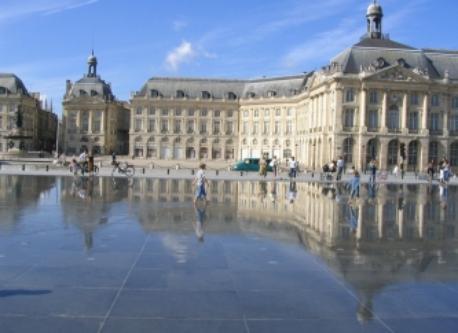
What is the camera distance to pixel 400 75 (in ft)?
248

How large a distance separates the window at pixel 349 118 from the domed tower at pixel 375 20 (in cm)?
1369

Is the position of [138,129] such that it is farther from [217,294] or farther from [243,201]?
[217,294]

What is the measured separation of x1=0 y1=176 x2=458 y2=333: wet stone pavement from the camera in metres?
6.95

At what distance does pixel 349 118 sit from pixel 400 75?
9.00 metres

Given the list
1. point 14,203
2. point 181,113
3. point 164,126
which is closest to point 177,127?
point 164,126

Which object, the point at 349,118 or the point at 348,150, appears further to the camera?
the point at 349,118

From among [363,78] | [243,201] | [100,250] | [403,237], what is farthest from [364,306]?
[363,78]

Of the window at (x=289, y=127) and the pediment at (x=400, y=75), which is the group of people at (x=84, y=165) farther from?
the window at (x=289, y=127)

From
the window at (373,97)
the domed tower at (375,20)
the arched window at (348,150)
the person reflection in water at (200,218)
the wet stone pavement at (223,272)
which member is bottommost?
the wet stone pavement at (223,272)

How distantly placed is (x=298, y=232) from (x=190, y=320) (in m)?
7.37

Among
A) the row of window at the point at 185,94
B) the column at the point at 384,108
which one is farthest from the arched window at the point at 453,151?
the row of window at the point at 185,94

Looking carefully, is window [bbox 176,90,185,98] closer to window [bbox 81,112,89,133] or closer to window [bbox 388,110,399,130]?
window [bbox 81,112,89,133]

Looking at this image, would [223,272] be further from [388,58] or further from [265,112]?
[265,112]

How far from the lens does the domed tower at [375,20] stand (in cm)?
8206
